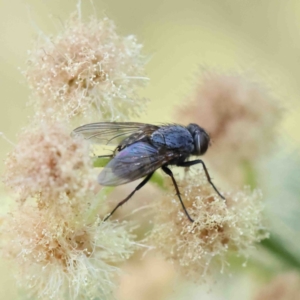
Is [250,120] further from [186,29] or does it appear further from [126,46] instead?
[186,29]

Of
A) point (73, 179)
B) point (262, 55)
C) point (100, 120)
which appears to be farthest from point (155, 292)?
point (262, 55)

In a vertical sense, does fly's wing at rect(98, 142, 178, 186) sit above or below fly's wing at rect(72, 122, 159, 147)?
above

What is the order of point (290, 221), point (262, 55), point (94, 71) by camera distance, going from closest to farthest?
1. point (94, 71)
2. point (290, 221)
3. point (262, 55)

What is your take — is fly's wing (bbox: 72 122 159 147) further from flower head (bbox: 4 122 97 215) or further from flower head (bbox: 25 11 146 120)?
flower head (bbox: 4 122 97 215)

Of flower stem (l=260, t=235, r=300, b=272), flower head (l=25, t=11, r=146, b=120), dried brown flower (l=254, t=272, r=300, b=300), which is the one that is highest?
→ flower head (l=25, t=11, r=146, b=120)

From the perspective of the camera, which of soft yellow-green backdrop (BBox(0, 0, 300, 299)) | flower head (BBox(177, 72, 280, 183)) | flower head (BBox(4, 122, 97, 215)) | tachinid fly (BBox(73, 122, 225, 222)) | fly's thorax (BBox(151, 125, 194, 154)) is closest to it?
flower head (BBox(4, 122, 97, 215))

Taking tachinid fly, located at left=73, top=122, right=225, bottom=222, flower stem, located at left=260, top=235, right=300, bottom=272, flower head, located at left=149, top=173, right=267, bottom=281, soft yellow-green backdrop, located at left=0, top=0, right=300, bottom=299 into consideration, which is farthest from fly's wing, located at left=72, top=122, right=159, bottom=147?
soft yellow-green backdrop, located at left=0, top=0, right=300, bottom=299

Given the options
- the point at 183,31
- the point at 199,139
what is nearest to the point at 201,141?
the point at 199,139

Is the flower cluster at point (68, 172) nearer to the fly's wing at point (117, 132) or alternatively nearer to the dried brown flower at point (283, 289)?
the fly's wing at point (117, 132)

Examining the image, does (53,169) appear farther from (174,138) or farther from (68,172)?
(174,138)
